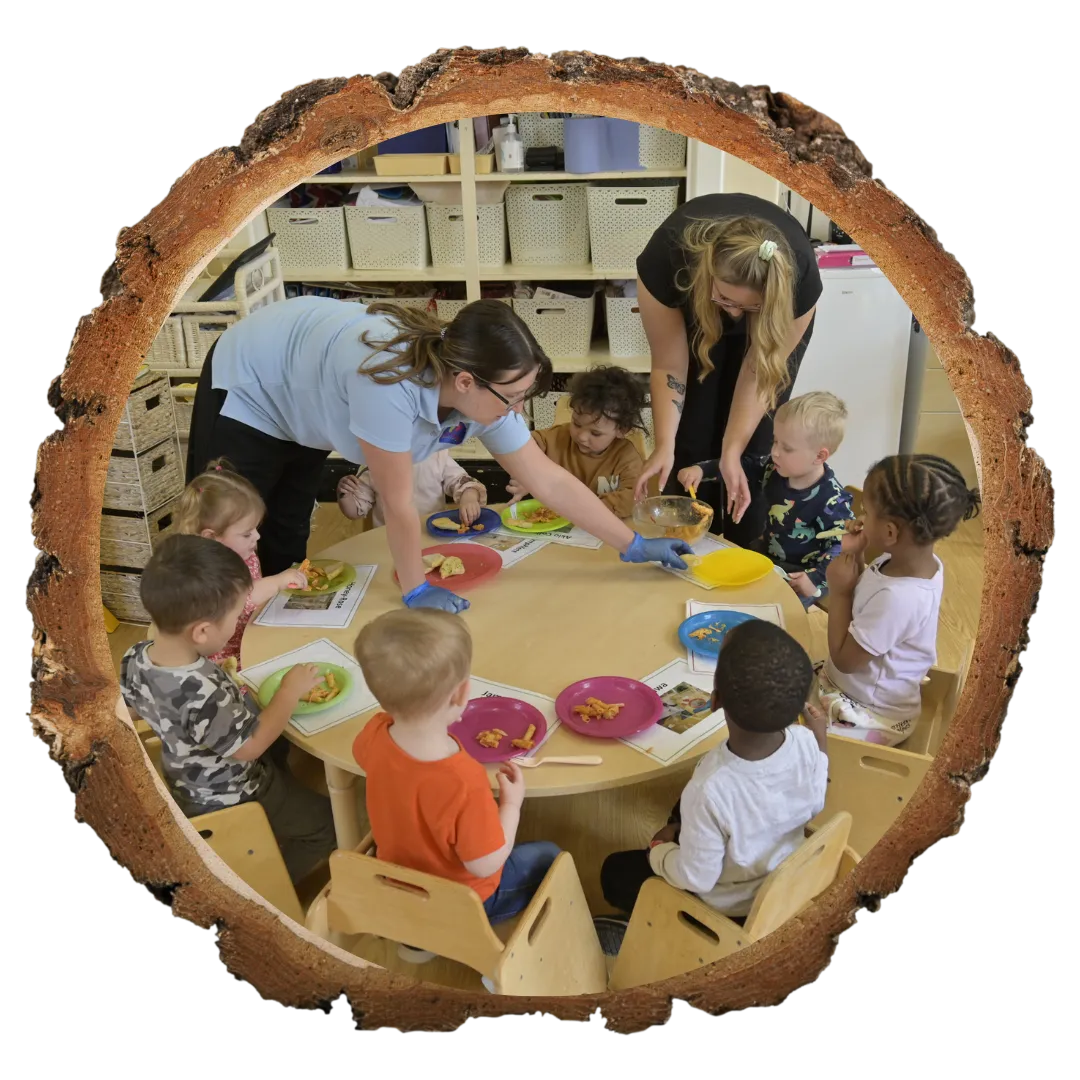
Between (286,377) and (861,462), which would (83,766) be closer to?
(286,377)

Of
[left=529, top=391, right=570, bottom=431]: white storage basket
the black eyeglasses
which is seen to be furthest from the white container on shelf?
[left=529, top=391, right=570, bottom=431]: white storage basket

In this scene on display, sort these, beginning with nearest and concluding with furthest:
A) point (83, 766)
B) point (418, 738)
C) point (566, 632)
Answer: point (418, 738), point (83, 766), point (566, 632)

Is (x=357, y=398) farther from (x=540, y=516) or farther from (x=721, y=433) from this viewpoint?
(x=721, y=433)

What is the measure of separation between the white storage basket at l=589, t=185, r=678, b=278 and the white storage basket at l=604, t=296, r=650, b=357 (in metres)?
0.05

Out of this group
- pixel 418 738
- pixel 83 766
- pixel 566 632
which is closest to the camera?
pixel 418 738

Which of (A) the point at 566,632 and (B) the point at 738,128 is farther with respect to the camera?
(A) the point at 566,632

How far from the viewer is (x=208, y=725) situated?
6.36 feet

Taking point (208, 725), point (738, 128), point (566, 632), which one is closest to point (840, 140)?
point (738, 128)

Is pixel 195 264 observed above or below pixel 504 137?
below

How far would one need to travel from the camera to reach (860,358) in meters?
1.86

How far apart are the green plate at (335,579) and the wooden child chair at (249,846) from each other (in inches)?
15.5

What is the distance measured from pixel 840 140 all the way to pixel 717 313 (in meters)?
0.35

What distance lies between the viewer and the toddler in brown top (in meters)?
2.07

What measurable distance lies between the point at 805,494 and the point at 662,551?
370mm
